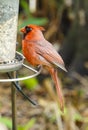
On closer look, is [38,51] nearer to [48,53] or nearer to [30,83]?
[48,53]

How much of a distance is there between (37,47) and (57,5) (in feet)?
11.5

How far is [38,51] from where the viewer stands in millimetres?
2812

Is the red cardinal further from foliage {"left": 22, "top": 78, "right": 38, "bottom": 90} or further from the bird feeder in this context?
foliage {"left": 22, "top": 78, "right": 38, "bottom": 90}

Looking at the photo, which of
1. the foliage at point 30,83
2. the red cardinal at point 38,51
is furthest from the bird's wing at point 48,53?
the foliage at point 30,83

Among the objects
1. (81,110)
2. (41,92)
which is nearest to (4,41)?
(81,110)

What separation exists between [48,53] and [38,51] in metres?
0.06

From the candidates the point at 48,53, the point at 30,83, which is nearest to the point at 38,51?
the point at 48,53

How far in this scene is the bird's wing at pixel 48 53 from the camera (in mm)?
2770

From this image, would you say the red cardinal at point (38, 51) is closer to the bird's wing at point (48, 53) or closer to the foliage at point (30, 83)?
the bird's wing at point (48, 53)

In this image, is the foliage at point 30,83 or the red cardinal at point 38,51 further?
the foliage at point 30,83

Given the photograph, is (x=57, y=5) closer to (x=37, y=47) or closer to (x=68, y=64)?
(x=68, y=64)

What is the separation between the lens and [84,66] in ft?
18.8

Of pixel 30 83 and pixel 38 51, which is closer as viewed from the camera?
pixel 38 51

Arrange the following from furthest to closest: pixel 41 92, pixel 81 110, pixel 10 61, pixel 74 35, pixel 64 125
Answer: pixel 74 35 → pixel 41 92 → pixel 81 110 → pixel 64 125 → pixel 10 61
